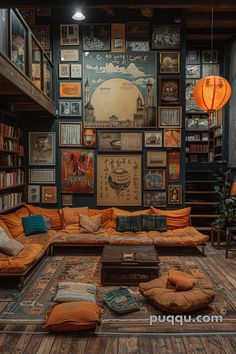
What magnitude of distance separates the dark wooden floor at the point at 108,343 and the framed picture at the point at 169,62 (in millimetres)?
5012

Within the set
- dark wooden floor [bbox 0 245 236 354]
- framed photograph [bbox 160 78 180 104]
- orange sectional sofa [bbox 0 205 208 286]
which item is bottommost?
dark wooden floor [bbox 0 245 236 354]

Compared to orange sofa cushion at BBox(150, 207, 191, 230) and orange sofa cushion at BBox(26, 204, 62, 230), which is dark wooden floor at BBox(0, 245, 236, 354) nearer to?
orange sofa cushion at BBox(26, 204, 62, 230)

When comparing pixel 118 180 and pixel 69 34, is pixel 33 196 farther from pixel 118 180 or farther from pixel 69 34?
pixel 69 34

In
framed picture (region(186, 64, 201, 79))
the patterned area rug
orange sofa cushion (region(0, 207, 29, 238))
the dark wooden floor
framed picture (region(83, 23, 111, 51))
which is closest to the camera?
the dark wooden floor

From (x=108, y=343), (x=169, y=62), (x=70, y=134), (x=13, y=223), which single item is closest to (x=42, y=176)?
(x=70, y=134)

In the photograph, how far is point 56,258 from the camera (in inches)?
217

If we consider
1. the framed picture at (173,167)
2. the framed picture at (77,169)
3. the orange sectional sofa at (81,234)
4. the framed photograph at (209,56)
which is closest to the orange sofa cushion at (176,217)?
the orange sectional sofa at (81,234)

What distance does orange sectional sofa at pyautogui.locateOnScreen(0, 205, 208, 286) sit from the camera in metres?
5.06

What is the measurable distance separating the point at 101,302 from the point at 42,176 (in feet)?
11.5

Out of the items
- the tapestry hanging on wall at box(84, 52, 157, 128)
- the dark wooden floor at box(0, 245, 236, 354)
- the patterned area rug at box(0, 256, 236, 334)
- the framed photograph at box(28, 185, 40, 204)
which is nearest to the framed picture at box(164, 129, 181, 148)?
the tapestry hanging on wall at box(84, 52, 157, 128)

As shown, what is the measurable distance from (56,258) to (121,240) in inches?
43.5

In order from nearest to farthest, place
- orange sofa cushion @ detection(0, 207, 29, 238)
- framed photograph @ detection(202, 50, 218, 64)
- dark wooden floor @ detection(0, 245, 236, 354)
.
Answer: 1. dark wooden floor @ detection(0, 245, 236, 354)
2. orange sofa cushion @ detection(0, 207, 29, 238)
3. framed photograph @ detection(202, 50, 218, 64)

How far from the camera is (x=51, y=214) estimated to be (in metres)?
6.28

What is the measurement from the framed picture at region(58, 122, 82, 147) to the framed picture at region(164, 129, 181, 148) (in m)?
1.69
